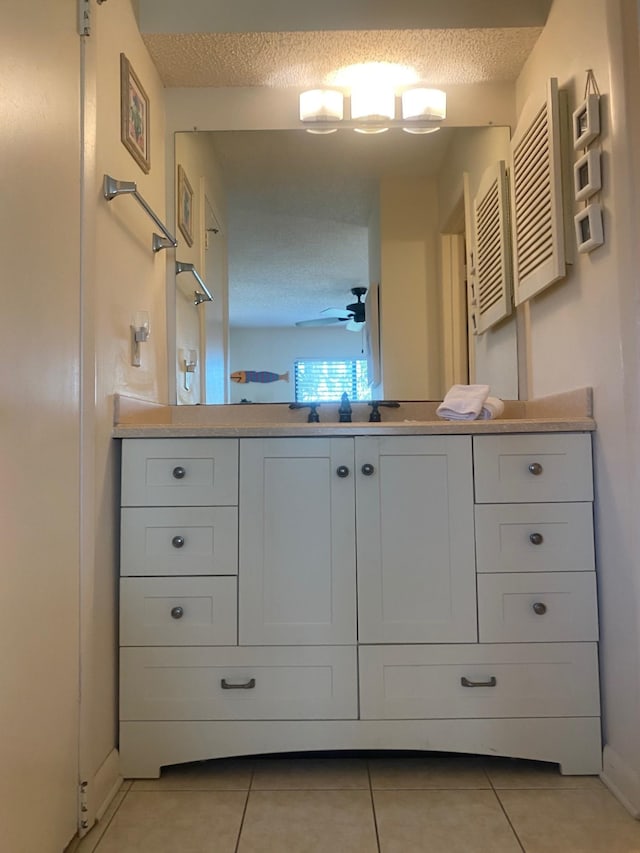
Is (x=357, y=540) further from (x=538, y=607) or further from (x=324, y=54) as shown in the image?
(x=324, y=54)

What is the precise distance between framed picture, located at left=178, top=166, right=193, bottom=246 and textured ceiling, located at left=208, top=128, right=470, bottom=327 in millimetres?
136

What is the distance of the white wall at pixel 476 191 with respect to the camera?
2096mm

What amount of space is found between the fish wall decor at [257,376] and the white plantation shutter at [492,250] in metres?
0.70

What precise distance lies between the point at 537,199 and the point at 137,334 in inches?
48.4

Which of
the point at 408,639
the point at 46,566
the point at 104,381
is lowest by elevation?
the point at 408,639

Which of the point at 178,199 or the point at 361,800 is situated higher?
the point at 178,199

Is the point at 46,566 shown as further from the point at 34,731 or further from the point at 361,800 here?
the point at 361,800

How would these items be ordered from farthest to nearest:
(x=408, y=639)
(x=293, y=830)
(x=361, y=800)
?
(x=408, y=639)
(x=361, y=800)
(x=293, y=830)

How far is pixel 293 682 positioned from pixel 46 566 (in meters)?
0.69

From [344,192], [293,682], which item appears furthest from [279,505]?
[344,192]

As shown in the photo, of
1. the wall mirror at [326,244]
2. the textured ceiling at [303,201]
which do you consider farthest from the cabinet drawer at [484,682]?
the textured ceiling at [303,201]

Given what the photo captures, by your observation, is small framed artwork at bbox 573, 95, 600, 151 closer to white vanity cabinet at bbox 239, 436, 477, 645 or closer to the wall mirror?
the wall mirror

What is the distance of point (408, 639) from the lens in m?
1.52

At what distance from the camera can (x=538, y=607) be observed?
151cm
